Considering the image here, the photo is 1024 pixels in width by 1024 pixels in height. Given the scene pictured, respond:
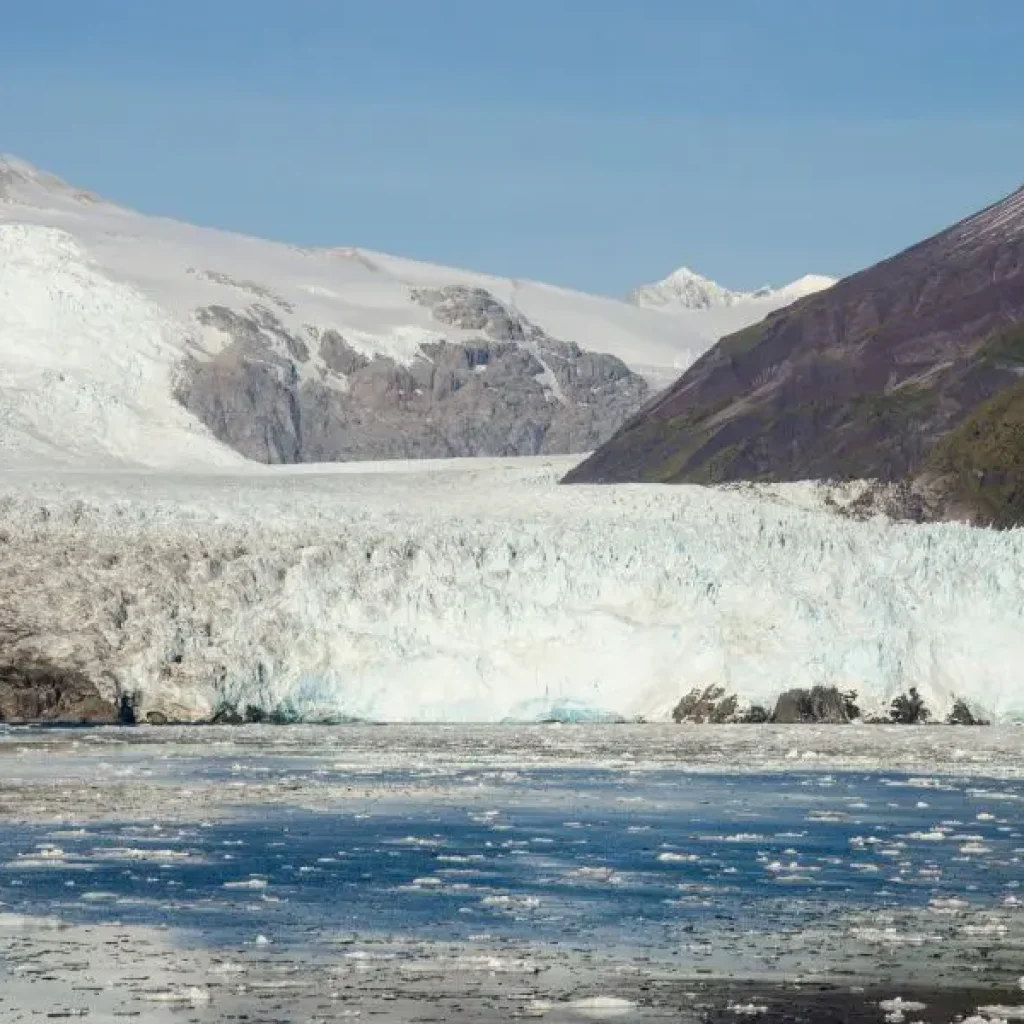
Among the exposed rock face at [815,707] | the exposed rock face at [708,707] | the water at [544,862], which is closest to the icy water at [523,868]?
the water at [544,862]

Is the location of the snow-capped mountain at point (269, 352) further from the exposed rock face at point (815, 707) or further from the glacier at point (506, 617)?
the exposed rock face at point (815, 707)

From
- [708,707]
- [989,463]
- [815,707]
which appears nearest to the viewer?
[815,707]

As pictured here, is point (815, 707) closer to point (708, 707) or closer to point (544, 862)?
point (708, 707)

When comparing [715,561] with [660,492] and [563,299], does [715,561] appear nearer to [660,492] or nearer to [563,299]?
[660,492]

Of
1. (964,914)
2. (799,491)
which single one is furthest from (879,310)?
(964,914)

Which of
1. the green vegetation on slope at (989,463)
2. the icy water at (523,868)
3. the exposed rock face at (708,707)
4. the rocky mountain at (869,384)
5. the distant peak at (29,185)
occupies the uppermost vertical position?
the distant peak at (29,185)

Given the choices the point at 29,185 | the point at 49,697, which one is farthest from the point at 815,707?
the point at 29,185

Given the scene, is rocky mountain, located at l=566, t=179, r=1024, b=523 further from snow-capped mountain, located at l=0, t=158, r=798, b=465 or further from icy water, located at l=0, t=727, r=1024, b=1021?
icy water, located at l=0, t=727, r=1024, b=1021
